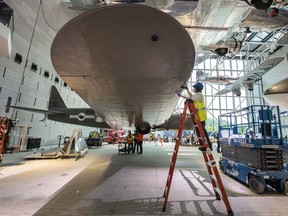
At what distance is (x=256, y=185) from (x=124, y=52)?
369 centimetres

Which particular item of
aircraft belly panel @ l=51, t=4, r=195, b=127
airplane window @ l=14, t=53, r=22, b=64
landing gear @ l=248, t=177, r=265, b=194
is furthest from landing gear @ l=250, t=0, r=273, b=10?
airplane window @ l=14, t=53, r=22, b=64

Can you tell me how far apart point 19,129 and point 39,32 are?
6.38 metres

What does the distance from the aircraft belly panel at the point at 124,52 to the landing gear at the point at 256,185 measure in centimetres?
260

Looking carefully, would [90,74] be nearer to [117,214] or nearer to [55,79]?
[117,214]

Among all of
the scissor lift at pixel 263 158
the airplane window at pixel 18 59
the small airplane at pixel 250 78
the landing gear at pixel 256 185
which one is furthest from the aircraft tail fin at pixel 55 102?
the small airplane at pixel 250 78

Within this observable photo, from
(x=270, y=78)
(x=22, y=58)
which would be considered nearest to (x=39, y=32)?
(x=22, y=58)

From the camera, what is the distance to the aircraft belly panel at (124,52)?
136cm

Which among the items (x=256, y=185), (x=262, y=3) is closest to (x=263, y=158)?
(x=256, y=185)

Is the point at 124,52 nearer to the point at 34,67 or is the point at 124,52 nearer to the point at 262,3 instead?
the point at 262,3

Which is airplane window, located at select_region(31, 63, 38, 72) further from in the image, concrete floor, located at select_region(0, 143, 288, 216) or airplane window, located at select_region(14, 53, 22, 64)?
concrete floor, located at select_region(0, 143, 288, 216)

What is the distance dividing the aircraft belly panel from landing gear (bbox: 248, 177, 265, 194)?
2603 millimetres

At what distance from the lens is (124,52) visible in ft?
5.68

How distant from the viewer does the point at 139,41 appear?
157 centimetres

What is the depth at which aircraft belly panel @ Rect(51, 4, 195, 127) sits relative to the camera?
136 centimetres
